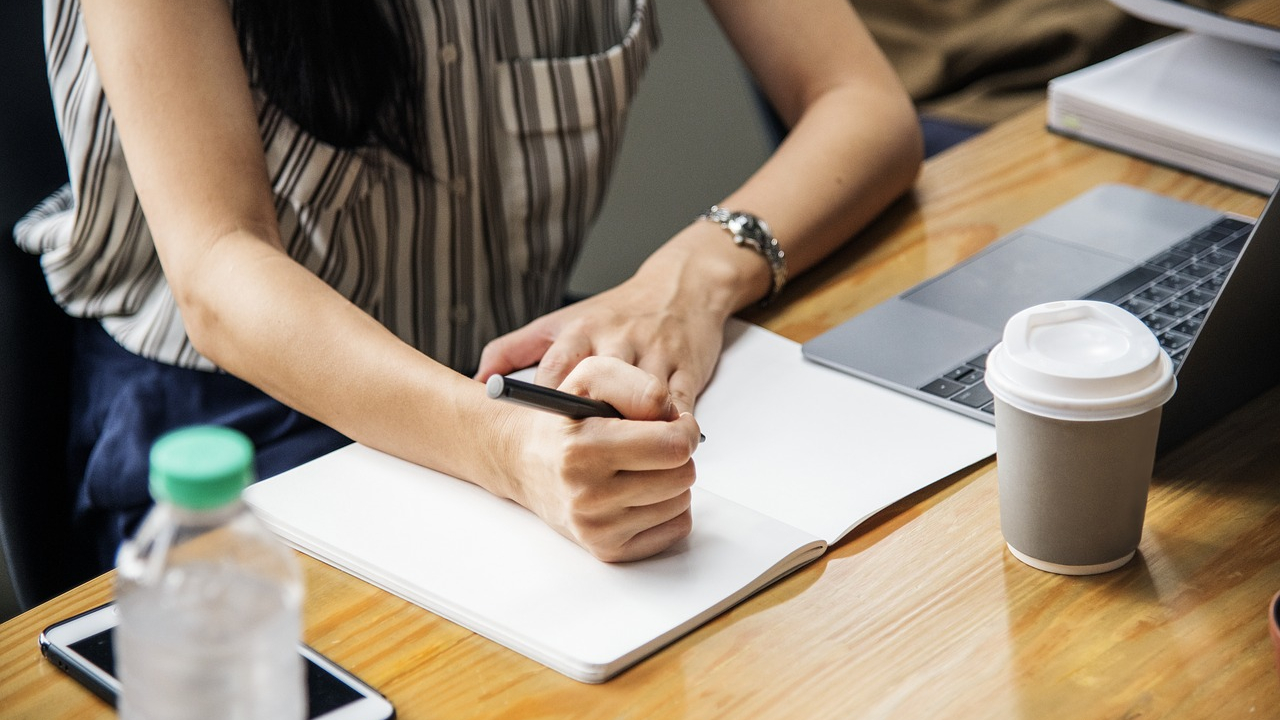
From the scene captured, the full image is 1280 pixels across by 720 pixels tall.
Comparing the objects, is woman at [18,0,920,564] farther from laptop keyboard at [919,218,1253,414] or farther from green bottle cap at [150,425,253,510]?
green bottle cap at [150,425,253,510]

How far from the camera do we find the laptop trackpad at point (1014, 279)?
3.08 ft

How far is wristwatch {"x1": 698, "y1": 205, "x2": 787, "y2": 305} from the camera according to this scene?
0.99 m

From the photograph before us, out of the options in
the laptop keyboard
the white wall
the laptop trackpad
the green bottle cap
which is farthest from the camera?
the white wall

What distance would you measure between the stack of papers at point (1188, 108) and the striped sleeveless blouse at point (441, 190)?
A: 43cm

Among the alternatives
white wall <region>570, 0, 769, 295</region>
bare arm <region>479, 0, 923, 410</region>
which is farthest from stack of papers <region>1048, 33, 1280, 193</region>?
white wall <region>570, 0, 769, 295</region>

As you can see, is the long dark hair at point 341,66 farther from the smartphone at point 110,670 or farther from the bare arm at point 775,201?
the smartphone at point 110,670

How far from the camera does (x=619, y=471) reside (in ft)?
2.23

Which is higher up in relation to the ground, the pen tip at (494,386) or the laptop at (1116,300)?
the pen tip at (494,386)

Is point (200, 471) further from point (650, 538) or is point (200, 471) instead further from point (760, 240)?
point (760, 240)

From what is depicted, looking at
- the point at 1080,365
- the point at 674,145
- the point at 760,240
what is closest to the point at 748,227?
the point at 760,240

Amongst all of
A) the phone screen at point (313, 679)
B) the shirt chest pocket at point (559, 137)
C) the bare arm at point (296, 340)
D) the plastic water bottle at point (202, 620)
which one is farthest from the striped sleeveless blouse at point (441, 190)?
the plastic water bottle at point (202, 620)

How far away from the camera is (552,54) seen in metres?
1.19

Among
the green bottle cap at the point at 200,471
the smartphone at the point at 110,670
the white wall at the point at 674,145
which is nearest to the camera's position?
the green bottle cap at the point at 200,471

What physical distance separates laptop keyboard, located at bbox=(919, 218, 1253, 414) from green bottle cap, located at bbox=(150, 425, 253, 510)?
526mm
